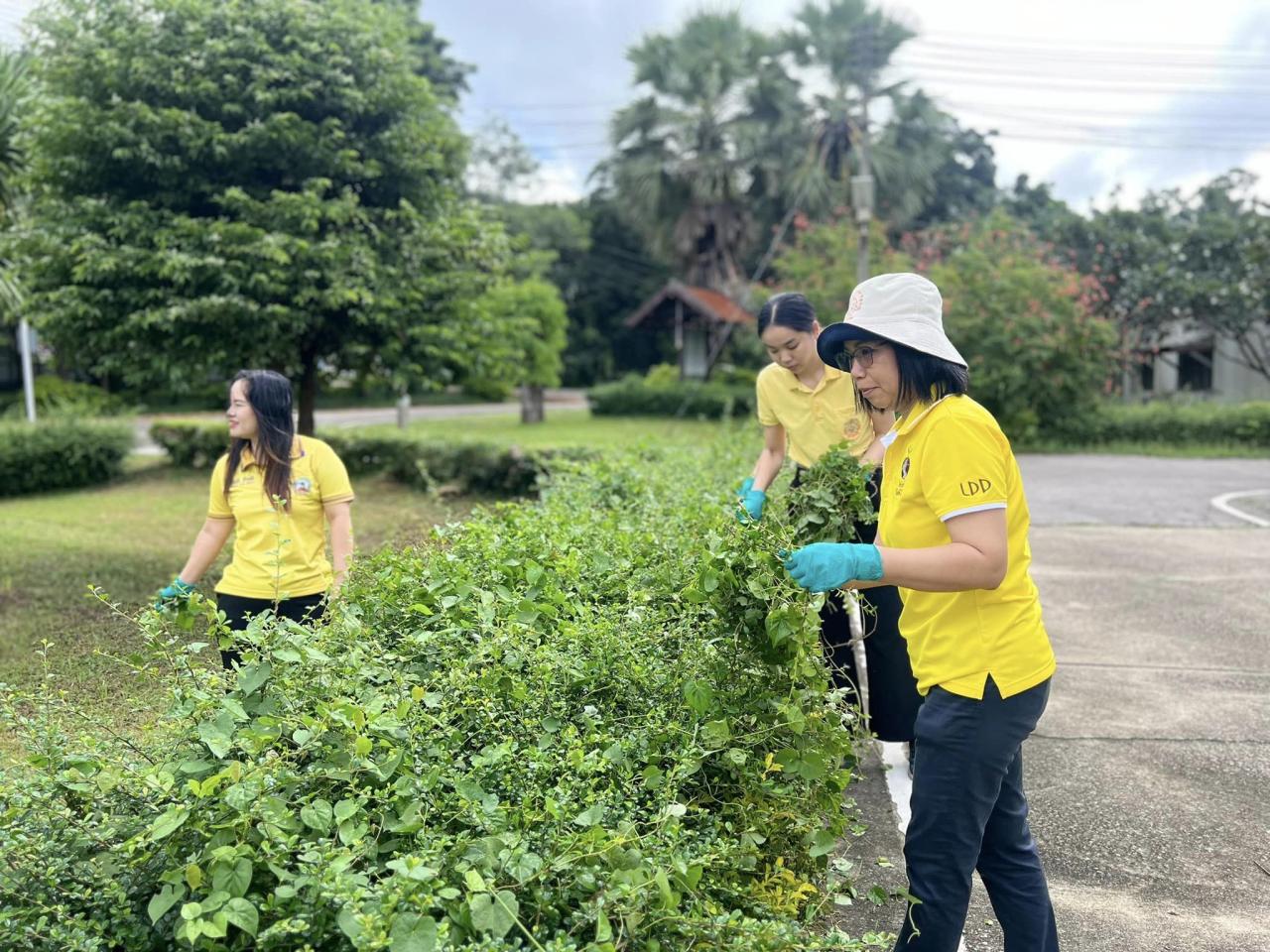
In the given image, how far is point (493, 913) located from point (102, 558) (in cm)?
870

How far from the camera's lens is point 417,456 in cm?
1452

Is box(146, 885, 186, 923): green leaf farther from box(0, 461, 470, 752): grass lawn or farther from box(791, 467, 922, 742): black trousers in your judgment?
box(791, 467, 922, 742): black trousers

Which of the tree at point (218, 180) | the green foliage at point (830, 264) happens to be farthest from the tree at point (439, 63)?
the tree at point (218, 180)

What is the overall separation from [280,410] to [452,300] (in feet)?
16.2

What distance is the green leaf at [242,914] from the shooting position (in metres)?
1.63

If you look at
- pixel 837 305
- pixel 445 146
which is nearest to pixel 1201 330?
pixel 837 305

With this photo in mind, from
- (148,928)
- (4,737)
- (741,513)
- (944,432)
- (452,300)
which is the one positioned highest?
(452,300)

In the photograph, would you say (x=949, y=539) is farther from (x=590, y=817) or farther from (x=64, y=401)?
(x=64, y=401)

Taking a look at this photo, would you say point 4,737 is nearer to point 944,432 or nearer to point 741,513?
point 741,513

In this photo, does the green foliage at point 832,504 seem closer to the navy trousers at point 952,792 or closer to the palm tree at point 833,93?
the navy trousers at point 952,792

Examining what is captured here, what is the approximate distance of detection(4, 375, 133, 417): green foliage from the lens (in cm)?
1624

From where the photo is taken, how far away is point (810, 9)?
30.2 meters

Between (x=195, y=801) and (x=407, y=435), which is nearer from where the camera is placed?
(x=195, y=801)

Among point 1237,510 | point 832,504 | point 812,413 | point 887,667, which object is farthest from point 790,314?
point 1237,510
